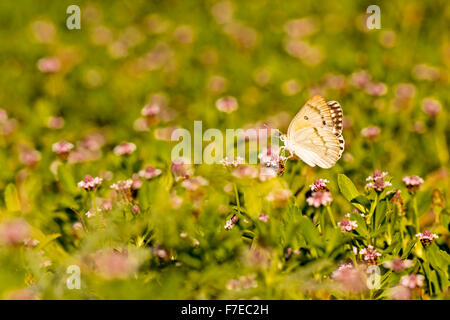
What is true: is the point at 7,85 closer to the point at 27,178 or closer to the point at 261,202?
the point at 27,178

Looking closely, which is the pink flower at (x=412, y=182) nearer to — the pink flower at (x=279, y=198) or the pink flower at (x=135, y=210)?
the pink flower at (x=279, y=198)

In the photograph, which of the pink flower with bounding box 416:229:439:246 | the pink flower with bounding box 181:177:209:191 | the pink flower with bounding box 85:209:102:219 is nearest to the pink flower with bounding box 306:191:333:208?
the pink flower with bounding box 416:229:439:246

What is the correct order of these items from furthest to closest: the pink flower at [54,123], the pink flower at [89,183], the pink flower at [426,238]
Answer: the pink flower at [54,123] → the pink flower at [89,183] → the pink flower at [426,238]

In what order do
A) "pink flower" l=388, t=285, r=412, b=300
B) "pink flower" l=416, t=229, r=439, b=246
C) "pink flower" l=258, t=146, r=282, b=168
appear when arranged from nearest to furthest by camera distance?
"pink flower" l=388, t=285, r=412, b=300 < "pink flower" l=416, t=229, r=439, b=246 < "pink flower" l=258, t=146, r=282, b=168

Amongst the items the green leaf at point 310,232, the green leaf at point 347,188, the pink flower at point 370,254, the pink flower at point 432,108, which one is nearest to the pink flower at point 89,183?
the green leaf at point 310,232

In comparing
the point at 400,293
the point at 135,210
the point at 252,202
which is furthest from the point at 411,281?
the point at 135,210

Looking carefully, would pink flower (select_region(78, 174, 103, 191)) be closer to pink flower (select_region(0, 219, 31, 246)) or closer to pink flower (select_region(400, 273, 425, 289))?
pink flower (select_region(0, 219, 31, 246))

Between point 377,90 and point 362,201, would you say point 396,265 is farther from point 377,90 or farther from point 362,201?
point 377,90
